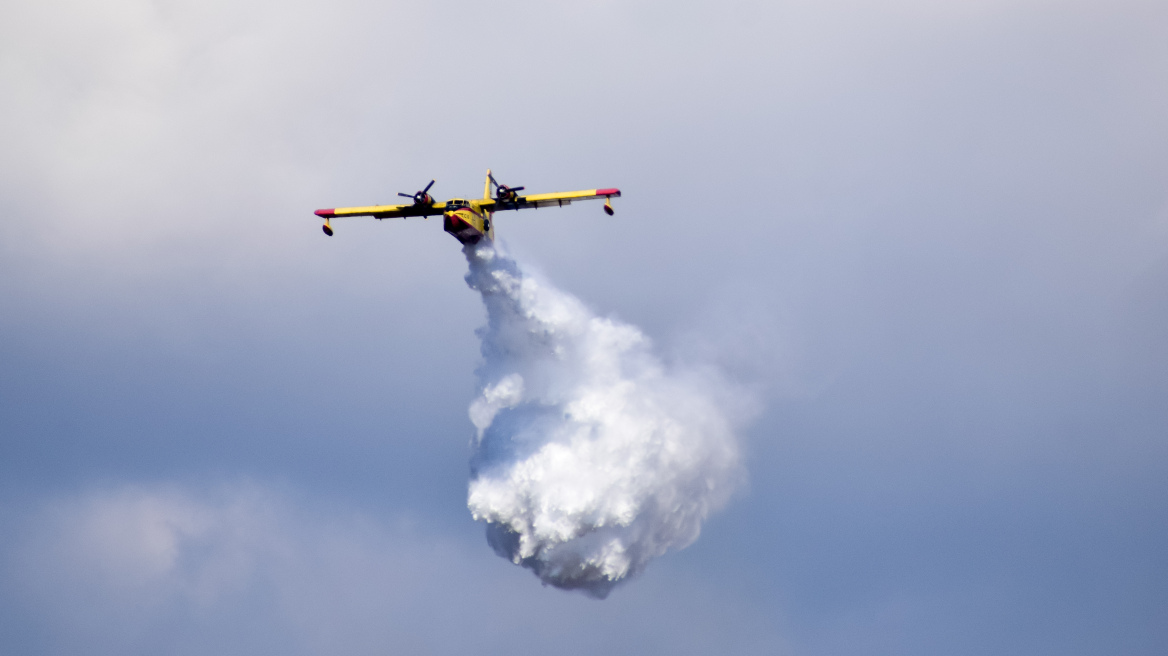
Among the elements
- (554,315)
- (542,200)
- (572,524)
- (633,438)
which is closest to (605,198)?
(542,200)

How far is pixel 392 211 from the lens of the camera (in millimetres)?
57094

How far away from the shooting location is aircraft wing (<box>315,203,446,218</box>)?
5478 cm

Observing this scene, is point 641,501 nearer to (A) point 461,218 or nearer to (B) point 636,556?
(B) point 636,556

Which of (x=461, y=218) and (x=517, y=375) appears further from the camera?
(x=517, y=375)

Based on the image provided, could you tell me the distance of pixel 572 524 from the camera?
5347 centimetres

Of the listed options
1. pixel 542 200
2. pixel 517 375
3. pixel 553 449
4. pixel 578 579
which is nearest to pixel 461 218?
pixel 542 200

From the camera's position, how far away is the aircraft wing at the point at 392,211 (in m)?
54.8

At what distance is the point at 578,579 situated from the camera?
55594 millimetres

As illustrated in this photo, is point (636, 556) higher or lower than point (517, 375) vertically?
lower

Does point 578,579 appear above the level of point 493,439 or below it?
below

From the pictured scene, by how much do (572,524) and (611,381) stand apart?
8882mm

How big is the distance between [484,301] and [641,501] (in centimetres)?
1381

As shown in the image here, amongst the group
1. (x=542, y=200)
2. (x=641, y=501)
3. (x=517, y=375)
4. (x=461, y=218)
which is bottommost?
(x=641, y=501)

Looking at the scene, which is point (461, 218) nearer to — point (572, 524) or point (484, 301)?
point (484, 301)
